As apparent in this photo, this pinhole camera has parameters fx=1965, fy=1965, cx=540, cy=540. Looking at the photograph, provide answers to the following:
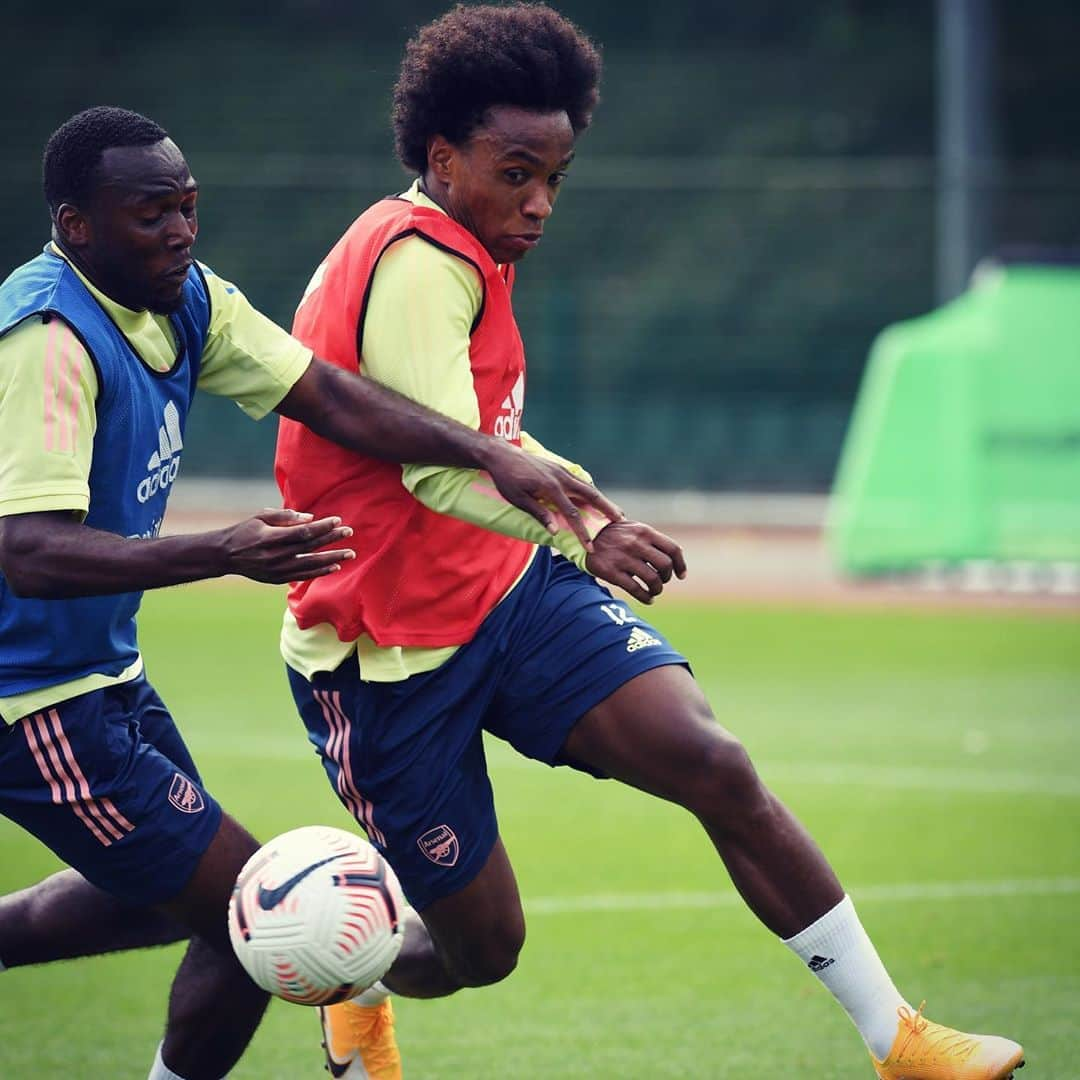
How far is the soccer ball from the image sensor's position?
4.35m

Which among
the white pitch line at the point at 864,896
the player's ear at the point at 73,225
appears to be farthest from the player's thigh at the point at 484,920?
the white pitch line at the point at 864,896

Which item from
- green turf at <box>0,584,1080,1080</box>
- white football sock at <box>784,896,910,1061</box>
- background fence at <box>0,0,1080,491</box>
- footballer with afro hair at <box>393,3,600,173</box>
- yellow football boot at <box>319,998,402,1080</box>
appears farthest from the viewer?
background fence at <box>0,0,1080,491</box>

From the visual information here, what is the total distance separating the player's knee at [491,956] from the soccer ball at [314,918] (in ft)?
2.16

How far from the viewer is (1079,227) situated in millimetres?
25734

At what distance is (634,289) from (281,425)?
22323mm

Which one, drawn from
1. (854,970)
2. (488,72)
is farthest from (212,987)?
(488,72)

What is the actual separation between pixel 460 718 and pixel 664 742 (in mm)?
582

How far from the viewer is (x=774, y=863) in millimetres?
4805

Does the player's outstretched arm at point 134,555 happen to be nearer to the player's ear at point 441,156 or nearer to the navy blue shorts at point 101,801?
the navy blue shorts at point 101,801

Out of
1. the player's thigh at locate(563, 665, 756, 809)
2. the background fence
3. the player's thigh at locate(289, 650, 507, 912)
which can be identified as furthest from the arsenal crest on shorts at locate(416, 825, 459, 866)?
the background fence

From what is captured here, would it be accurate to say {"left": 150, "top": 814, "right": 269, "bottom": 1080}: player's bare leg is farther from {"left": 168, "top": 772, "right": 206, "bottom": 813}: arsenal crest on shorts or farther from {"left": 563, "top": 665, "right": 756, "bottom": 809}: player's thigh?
{"left": 563, "top": 665, "right": 756, "bottom": 809}: player's thigh

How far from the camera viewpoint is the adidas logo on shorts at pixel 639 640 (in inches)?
198

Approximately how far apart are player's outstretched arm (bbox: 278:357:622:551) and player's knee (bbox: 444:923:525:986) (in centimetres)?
113

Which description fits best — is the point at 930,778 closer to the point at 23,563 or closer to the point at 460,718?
the point at 460,718
